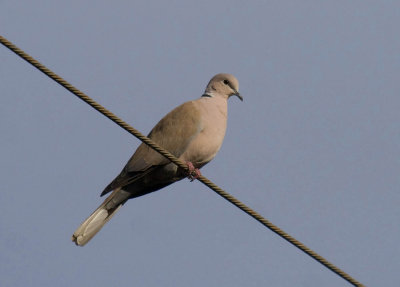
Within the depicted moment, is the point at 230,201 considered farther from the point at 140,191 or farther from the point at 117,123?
the point at 140,191

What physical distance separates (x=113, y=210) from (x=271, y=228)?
7.69 feet

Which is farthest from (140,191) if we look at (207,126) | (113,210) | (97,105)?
(97,105)

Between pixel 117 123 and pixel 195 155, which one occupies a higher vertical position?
pixel 195 155

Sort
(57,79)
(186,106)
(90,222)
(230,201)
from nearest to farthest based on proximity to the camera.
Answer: (57,79) < (230,201) < (90,222) < (186,106)

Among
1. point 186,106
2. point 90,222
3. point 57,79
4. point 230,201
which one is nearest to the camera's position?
point 57,79

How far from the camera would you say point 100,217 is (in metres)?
6.64

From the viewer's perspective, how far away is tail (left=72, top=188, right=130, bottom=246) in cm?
646

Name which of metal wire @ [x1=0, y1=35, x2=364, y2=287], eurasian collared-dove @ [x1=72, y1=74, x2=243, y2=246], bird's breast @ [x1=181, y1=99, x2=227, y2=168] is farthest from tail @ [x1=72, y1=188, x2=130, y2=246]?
metal wire @ [x1=0, y1=35, x2=364, y2=287]

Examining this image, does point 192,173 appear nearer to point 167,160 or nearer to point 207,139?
point 167,160

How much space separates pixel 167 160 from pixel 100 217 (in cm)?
76

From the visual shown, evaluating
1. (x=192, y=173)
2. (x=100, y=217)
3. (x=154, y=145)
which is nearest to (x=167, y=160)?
(x=192, y=173)

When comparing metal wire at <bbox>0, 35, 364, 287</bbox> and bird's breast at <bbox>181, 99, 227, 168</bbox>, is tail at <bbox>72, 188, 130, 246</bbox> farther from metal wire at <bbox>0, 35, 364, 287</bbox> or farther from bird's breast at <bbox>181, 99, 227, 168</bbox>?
metal wire at <bbox>0, 35, 364, 287</bbox>

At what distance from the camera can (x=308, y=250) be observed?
4637 millimetres

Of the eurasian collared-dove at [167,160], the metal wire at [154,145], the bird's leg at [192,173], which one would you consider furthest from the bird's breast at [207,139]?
the metal wire at [154,145]
